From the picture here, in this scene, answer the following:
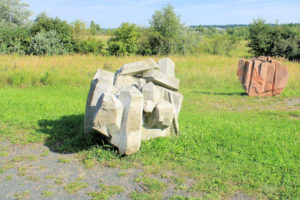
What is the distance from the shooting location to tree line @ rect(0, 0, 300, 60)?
19.5 meters

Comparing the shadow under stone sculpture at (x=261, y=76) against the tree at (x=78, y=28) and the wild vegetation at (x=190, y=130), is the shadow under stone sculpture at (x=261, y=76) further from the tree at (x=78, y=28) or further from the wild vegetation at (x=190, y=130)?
the tree at (x=78, y=28)

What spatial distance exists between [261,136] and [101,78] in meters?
3.15

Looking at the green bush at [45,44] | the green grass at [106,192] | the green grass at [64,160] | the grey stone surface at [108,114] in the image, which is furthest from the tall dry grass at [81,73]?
the green grass at [106,192]

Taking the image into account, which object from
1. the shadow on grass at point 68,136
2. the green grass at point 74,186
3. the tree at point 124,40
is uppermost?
the tree at point 124,40

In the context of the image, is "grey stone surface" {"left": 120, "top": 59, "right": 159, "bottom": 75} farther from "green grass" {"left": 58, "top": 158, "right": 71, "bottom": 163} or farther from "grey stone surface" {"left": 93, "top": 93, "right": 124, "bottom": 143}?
"green grass" {"left": 58, "top": 158, "right": 71, "bottom": 163}

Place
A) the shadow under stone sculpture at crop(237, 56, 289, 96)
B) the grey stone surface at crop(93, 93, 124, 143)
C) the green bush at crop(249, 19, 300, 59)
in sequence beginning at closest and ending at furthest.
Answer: the grey stone surface at crop(93, 93, 124, 143)
the shadow under stone sculpture at crop(237, 56, 289, 96)
the green bush at crop(249, 19, 300, 59)

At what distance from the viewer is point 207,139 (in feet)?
18.1

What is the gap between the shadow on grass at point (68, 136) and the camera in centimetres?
523

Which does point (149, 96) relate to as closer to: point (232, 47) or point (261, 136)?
point (261, 136)

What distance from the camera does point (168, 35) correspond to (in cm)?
2392

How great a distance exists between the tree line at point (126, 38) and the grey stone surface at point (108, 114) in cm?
1544

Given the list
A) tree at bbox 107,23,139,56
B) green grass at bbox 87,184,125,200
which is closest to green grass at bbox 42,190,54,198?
green grass at bbox 87,184,125,200

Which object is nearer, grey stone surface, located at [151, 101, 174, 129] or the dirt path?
the dirt path

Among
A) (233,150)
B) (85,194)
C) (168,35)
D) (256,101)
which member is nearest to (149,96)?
(233,150)
